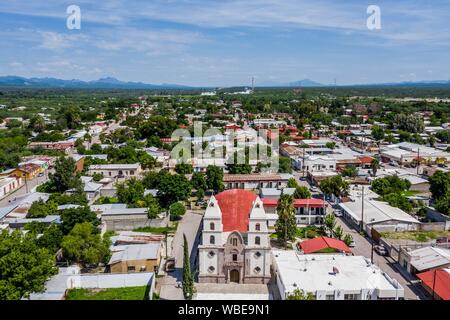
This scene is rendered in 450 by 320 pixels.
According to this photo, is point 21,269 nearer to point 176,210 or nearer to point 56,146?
point 176,210

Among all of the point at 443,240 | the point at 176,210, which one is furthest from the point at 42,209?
the point at 443,240

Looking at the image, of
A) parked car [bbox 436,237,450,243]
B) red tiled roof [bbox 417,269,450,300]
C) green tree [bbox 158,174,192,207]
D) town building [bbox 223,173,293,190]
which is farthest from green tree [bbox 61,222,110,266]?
parked car [bbox 436,237,450,243]

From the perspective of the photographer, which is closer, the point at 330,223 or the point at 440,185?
the point at 330,223

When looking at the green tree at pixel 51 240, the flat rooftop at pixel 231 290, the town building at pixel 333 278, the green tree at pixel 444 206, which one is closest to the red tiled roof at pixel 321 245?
the town building at pixel 333 278

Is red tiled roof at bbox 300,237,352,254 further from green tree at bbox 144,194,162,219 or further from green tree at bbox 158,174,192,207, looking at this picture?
green tree at bbox 158,174,192,207

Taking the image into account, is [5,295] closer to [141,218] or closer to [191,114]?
[141,218]

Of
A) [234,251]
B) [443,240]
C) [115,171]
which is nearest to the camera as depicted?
[234,251]

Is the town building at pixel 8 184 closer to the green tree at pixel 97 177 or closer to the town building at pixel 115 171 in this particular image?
the town building at pixel 115 171
